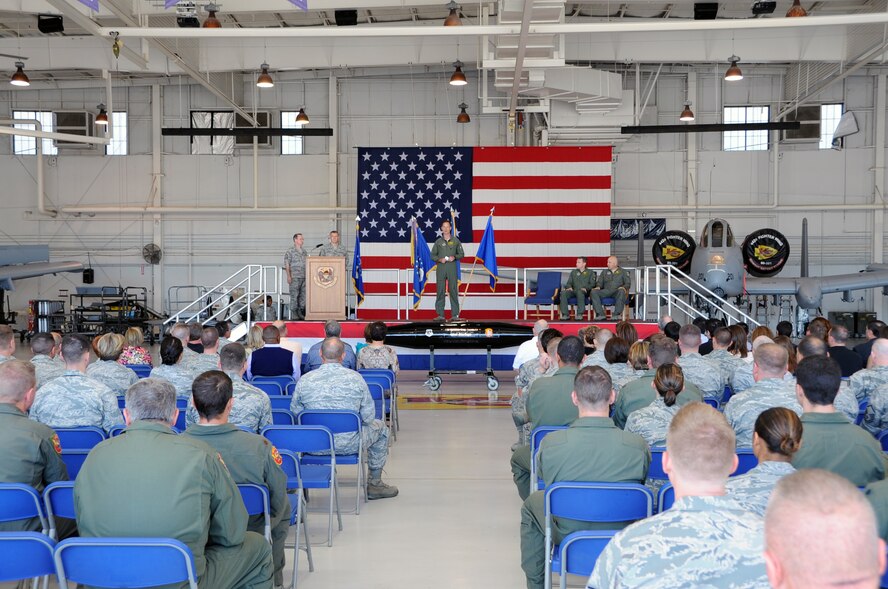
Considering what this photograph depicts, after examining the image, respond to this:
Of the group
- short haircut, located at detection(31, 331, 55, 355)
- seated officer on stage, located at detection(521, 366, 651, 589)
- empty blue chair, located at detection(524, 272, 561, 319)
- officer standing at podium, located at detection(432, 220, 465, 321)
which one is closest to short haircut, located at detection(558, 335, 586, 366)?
A: seated officer on stage, located at detection(521, 366, 651, 589)

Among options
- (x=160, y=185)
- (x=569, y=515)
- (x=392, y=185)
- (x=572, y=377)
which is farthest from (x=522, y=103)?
(x=569, y=515)

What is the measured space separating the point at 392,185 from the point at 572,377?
11.9 m

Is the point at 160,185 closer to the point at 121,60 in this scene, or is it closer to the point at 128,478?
the point at 121,60

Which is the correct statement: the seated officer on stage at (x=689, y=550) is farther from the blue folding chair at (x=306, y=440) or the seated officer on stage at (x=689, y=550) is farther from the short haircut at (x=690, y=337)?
the short haircut at (x=690, y=337)

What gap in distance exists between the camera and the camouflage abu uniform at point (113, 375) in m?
5.85

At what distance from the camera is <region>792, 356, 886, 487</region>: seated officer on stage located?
3.42m

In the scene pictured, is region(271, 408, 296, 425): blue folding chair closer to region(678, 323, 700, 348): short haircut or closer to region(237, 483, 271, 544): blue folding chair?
region(237, 483, 271, 544): blue folding chair

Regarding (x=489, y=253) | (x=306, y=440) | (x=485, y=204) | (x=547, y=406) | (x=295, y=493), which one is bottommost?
(x=295, y=493)

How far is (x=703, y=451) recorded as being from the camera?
2.23m

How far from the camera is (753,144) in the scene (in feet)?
67.2

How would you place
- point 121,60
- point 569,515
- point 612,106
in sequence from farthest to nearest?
point 121,60
point 612,106
point 569,515

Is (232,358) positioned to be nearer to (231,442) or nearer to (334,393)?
(334,393)

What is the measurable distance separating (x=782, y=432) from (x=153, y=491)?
2.11 meters

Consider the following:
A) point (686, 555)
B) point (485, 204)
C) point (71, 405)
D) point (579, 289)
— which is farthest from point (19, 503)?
point (485, 204)
